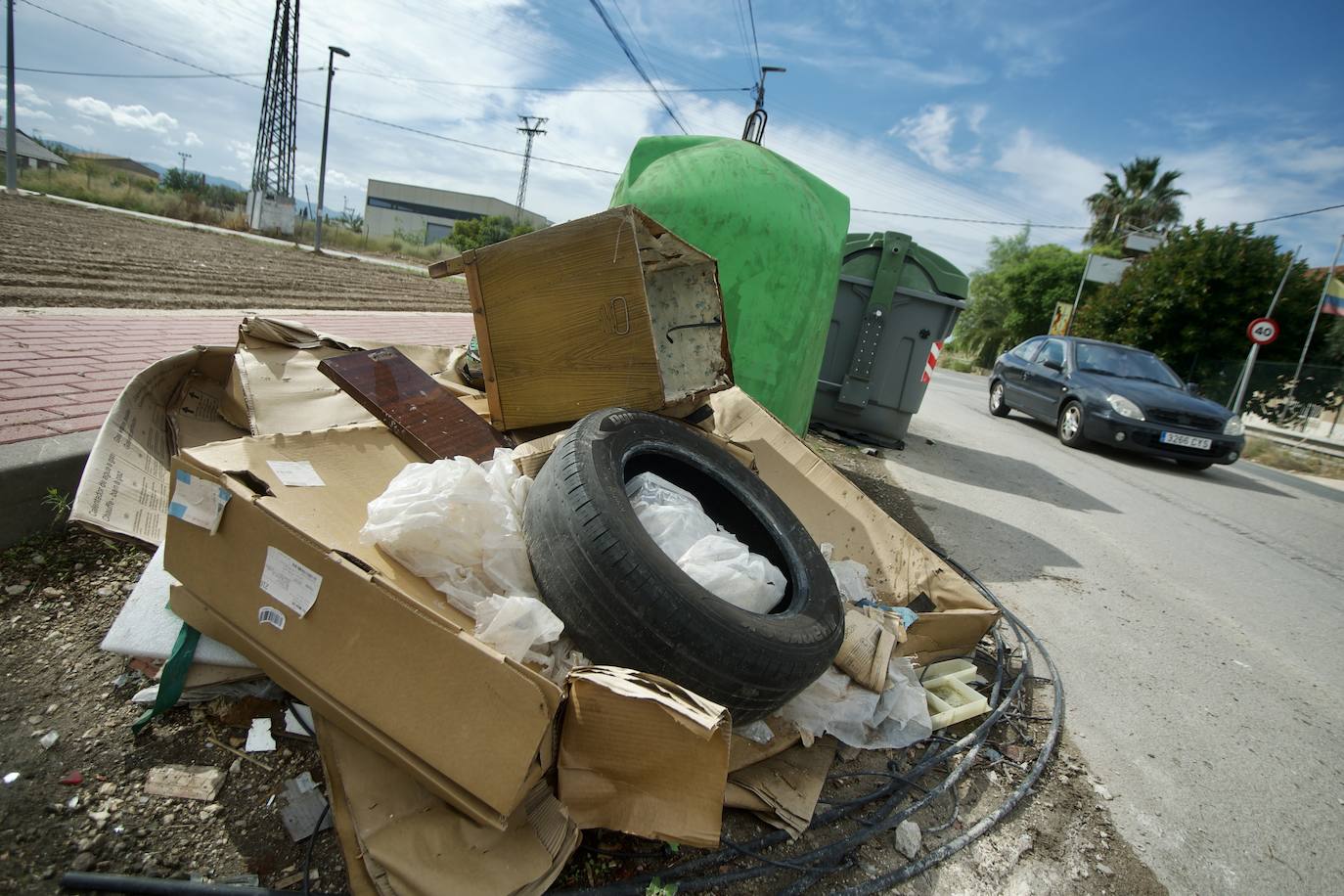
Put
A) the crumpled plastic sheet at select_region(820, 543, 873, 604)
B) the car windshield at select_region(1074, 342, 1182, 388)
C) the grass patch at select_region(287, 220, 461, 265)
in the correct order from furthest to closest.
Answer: the grass patch at select_region(287, 220, 461, 265), the car windshield at select_region(1074, 342, 1182, 388), the crumpled plastic sheet at select_region(820, 543, 873, 604)

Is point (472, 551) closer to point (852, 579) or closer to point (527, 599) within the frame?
point (527, 599)

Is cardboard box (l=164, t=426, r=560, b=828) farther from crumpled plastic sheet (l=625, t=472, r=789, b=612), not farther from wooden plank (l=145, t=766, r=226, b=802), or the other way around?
crumpled plastic sheet (l=625, t=472, r=789, b=612)

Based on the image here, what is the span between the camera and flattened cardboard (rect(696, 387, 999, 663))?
8.81 ft

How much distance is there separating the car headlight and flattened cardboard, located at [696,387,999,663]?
21.6 feet

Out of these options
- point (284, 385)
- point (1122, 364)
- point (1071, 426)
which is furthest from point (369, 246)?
point (284, 385)

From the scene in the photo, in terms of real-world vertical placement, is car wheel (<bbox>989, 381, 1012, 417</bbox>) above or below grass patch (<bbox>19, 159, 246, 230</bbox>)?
below

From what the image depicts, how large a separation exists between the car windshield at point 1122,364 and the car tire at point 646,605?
880cm

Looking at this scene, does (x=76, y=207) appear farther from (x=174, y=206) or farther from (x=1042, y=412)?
(x=1042, y=412)

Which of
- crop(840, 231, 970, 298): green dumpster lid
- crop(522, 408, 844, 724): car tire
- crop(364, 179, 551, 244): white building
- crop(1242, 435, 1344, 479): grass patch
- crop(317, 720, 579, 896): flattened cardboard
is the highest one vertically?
crop(364, 179, 551, 244): white building

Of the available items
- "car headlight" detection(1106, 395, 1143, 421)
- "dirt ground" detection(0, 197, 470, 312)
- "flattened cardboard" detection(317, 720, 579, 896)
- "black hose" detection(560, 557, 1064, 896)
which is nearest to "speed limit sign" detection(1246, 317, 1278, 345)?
"car headlight" detection(1106, 395, 1143, 421)

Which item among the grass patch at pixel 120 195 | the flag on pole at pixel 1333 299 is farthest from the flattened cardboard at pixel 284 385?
the grass patch at pixel 120 195

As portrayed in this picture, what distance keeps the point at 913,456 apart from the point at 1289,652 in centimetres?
367

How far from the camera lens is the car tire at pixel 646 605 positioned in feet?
5.68

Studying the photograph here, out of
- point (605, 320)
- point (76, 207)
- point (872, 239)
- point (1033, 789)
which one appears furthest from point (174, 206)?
point (1033, 789)
